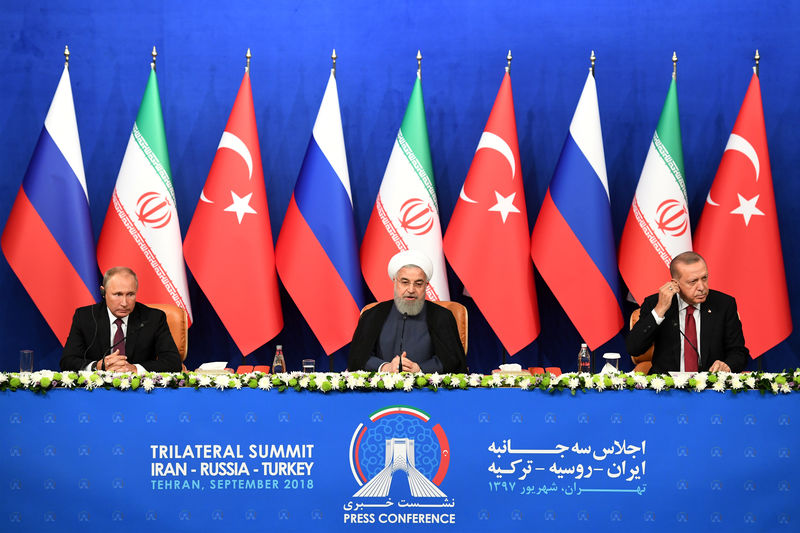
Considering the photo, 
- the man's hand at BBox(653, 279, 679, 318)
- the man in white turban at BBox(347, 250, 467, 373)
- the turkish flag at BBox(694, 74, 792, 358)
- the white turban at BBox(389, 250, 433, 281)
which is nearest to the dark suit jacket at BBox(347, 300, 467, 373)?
the man in white turban at BBox(347, 250, 467, 373)

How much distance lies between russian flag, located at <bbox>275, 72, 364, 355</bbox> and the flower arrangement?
198 cm

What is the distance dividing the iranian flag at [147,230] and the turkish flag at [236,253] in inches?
4.9

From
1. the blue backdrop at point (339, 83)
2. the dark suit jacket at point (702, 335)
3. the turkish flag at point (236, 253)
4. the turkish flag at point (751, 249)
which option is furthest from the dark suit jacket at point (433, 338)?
the turkish flag at point (751, 249)

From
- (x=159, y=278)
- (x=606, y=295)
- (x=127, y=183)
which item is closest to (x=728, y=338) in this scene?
(x=606, y=295)

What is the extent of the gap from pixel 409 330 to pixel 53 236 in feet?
7.68

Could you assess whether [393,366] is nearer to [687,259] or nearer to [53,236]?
[687,259]

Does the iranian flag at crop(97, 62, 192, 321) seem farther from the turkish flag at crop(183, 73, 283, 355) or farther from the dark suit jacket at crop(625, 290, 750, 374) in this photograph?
the dark suit jacket at crop(625, 290, 750, 374)

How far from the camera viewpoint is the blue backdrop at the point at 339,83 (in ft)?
17.7

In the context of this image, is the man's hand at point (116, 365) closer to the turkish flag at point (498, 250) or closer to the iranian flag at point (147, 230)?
the iranian flag at point (147, 230)

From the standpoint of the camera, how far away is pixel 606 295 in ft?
15.7

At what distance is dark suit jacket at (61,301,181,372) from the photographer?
3.86 metres

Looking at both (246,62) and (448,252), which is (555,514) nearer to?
(448,252)

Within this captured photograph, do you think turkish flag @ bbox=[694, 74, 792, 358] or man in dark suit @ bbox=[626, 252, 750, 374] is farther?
turkish flag @ bbox=[694, 74, 792, 358]

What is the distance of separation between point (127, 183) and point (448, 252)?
2.01 m
